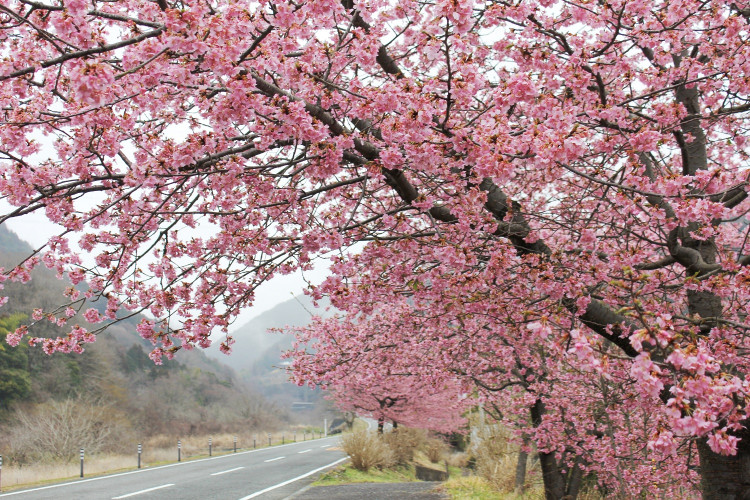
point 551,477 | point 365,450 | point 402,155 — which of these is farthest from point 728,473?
point 365,450

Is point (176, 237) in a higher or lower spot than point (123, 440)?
higher

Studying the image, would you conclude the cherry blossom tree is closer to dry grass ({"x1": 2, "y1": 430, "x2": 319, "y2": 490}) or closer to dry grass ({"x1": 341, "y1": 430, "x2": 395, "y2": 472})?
dry grass ({"x1": 341, "y1": 430, "x2": 395, "y2": 472})

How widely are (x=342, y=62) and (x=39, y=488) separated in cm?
1372

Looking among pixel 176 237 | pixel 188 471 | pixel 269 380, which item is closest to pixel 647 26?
pixel 176 237

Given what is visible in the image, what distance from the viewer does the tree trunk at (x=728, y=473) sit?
4875mm

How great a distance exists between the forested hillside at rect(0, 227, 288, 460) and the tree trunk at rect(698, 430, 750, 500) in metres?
24.6

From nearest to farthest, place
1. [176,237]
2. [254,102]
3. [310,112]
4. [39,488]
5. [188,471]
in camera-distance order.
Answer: [254,102]
[310,112]
[176,237]
[39,488]
[188,471]

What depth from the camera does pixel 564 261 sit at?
199 inches

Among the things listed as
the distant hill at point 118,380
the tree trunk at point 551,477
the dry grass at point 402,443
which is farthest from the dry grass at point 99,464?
the tree trunk at point 551,477

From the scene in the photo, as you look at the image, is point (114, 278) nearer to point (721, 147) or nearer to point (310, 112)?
point (310, 112)

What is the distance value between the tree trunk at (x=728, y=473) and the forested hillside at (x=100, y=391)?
24.6m

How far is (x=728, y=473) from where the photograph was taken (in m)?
4.93

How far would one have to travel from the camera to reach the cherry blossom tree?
343cm

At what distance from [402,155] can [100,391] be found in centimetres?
3971
